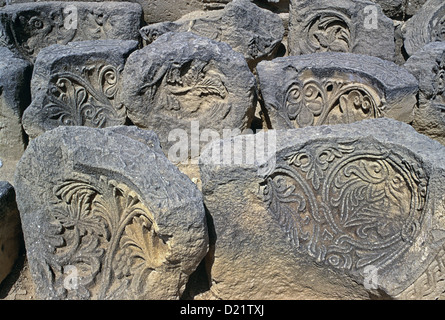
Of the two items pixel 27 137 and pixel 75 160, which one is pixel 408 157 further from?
pixel 27 137

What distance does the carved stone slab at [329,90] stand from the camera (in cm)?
279

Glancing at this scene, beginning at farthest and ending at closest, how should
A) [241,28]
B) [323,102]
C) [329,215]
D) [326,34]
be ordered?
1. [326,34]
2. [241,28]
3. [323,102]
4. [329,215]

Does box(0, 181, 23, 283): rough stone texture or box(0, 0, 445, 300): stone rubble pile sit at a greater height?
box(0, 0, 445, 300): stone rubble pile

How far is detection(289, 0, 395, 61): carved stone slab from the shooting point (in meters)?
3.46

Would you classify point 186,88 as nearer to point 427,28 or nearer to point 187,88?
point 187,88

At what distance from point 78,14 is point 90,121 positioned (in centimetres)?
107

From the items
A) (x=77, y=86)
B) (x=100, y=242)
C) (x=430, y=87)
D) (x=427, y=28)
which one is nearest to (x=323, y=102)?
(x=430, y=87)

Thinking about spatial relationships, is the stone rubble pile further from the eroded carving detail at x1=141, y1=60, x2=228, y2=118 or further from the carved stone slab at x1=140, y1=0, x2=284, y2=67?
the carved stone slab at x1=140, y1=0, x2=284, y2=67

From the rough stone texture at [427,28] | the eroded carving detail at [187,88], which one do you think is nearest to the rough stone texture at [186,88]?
the eroded carving detail at [187,88]

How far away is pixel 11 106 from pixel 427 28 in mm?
2957

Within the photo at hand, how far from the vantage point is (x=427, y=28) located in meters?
3.62

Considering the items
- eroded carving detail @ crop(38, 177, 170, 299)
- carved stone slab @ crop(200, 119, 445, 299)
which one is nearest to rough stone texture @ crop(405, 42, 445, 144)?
carved stone slab @ crop(200, 119, 445, 299)

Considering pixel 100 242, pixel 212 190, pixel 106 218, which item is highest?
pixel 212 190

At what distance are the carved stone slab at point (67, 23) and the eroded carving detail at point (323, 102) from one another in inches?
54.7
